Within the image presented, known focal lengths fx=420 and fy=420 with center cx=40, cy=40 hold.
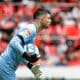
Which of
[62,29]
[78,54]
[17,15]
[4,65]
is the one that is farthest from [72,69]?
[4,65]

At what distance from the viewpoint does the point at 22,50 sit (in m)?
5.32

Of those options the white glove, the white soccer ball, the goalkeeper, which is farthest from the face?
the white glove

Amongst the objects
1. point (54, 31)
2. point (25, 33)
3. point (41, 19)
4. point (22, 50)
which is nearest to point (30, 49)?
point (22, 50)

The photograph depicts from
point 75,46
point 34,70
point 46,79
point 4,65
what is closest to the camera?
point 34,70

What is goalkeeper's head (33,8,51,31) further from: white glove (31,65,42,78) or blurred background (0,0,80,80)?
blurred background (0,0,80,80)

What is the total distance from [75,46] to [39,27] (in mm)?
5947

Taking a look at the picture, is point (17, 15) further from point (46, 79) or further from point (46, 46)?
point (46, 79)

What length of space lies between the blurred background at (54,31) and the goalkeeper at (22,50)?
4703mm

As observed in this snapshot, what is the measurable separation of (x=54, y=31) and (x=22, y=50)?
6.53 m

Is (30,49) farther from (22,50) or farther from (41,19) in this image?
(41,19)

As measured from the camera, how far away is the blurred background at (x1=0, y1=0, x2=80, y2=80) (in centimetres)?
1113

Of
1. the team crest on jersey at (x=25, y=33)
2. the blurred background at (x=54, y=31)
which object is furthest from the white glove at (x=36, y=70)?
the blurred background at (x=54, y=31)

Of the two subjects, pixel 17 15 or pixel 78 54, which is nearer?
pixel 78 54

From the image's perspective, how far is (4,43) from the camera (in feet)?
37.1
